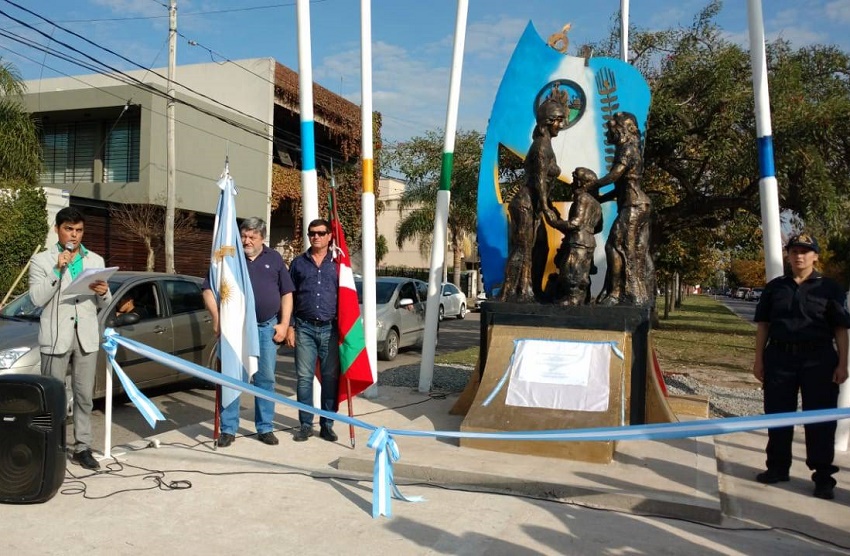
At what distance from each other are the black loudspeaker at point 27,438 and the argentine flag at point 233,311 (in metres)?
1.67

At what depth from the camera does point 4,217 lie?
53.7 ft

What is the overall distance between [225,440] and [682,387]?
21.3ft

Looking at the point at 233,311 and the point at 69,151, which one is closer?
the point at 233,311

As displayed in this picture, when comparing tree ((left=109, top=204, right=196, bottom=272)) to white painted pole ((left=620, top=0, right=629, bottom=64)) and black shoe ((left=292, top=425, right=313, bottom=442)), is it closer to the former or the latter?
white painted pole ((left=620, top=0, right=629, bottom=64))

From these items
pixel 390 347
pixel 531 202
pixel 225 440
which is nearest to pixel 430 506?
pixel 225 440

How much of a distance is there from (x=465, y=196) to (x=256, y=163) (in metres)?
13.1

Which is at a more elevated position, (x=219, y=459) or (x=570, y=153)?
(x=570, y=153)

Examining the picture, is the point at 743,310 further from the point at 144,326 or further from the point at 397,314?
the point at 144,326

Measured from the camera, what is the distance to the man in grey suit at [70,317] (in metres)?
5.10

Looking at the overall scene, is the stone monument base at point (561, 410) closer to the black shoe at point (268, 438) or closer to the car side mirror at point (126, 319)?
the black shoe at point (268, 438)

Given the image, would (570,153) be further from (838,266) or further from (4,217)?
(838,266)

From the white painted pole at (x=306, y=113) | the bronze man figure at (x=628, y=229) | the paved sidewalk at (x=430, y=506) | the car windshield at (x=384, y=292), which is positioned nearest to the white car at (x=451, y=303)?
the car windshield at (x=384, y=292)

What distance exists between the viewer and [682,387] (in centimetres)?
977

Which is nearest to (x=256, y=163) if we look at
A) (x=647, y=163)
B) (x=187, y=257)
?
(x=187, y=257)
